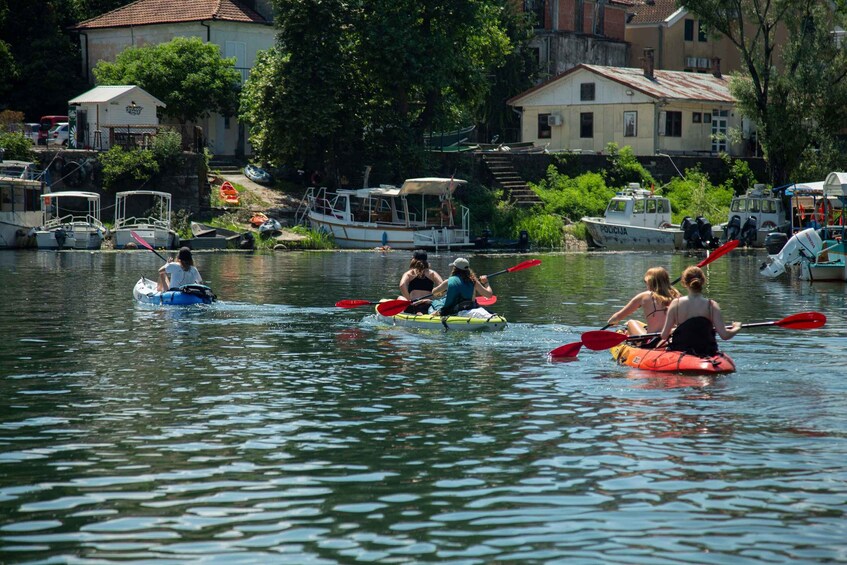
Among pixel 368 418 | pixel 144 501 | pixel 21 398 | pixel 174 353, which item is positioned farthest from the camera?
pixel 174 353

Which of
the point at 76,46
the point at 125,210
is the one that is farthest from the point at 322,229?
the point at 76,46

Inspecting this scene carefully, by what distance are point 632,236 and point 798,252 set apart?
53.7ft

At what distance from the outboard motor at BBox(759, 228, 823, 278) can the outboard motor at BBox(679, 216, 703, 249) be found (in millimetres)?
15734

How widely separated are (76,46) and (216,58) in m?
10.8

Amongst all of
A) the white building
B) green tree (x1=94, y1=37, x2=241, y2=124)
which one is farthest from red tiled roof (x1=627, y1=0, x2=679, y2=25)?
the white building

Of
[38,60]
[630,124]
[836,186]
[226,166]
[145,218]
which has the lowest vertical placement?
[145,218]

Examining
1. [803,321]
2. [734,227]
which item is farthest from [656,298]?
[734,227]

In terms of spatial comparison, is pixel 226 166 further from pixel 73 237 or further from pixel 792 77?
pixel 792 77

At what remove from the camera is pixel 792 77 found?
57156mm

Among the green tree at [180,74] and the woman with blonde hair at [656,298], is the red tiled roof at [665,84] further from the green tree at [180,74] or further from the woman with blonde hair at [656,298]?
the woman with blonde hair at [656,298]

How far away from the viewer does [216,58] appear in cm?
5909

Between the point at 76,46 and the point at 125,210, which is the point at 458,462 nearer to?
the point at 125,210

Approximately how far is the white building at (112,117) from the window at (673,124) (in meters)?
26.8

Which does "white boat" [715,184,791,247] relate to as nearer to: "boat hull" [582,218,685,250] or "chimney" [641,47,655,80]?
"boat hull" [582,218,685,250]
